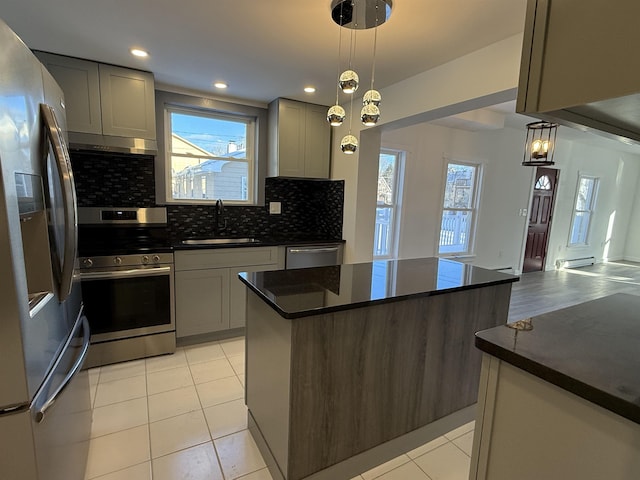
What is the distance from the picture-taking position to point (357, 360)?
1.55 meters

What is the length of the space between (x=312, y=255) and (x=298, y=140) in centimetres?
126

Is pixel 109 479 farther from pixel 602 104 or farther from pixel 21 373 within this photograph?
pixel 602 104

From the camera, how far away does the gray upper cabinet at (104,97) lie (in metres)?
2.54

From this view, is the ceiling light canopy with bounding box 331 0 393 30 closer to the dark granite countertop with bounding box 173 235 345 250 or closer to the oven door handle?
the dark granite countertop with bounding box 173 235 345 250

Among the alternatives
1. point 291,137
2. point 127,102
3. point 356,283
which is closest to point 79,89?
point 127,102

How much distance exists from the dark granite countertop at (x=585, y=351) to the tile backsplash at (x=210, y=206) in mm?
2684

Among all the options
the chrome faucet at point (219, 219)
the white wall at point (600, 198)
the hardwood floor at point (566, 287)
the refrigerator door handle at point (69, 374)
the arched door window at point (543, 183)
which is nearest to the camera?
the refrigerator door handle at point (69, 374)

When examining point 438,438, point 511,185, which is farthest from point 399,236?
point 438,438

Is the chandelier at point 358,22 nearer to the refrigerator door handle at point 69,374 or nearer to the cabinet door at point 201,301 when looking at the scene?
the refrigerator door handle at point 69,374

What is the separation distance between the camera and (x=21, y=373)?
38.3 inches

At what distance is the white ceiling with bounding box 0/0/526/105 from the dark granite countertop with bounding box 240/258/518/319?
150 cm

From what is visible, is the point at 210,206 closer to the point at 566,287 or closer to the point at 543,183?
the point at 566,287

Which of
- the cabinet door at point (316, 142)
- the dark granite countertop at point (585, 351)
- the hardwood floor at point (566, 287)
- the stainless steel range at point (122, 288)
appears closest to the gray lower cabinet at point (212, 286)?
the stainless steel range at point (122, 288)

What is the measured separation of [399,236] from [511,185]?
263 cm
